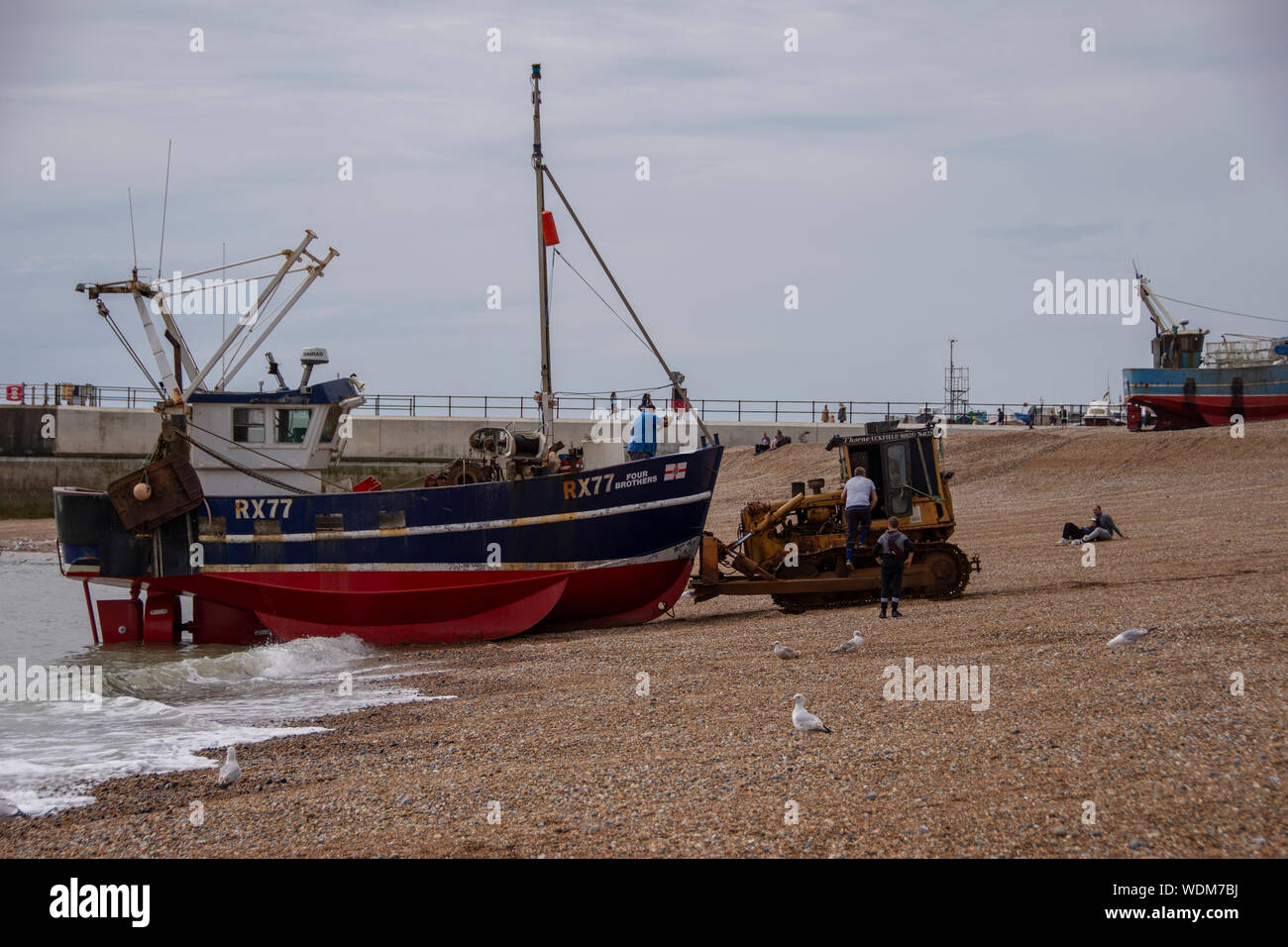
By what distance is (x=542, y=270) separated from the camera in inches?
751

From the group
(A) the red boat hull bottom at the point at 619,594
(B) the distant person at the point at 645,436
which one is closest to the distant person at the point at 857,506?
(A) the red boat hull bottom at the point at 619,594

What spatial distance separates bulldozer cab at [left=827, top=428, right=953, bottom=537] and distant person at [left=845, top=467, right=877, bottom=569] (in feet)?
1.61

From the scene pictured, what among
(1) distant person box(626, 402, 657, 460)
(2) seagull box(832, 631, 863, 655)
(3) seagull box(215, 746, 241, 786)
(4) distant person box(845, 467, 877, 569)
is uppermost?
(1) distant person box(626, 402, 657, 460)

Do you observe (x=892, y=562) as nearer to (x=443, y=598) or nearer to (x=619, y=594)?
(x=619, y=594)

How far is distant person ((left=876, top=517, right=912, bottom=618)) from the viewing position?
48.9 feet

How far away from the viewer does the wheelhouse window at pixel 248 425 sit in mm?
20344

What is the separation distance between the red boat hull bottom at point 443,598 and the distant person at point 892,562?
4.12 m

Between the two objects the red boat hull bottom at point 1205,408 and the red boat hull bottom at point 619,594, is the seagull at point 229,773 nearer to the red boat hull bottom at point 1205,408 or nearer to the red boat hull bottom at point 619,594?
the red boat hull bottom at point 619,594

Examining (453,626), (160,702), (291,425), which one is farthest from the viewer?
(291,425)

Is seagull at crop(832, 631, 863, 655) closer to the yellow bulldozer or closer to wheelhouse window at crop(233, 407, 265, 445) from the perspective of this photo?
the yellow bulldozer

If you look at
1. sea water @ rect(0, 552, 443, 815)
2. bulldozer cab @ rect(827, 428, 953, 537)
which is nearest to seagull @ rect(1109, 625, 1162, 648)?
bulldozer cab @ rect(827, 428, 953, 537)

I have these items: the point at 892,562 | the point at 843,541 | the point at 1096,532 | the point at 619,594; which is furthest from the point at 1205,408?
the point at 892,562

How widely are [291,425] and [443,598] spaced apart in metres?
4.51
